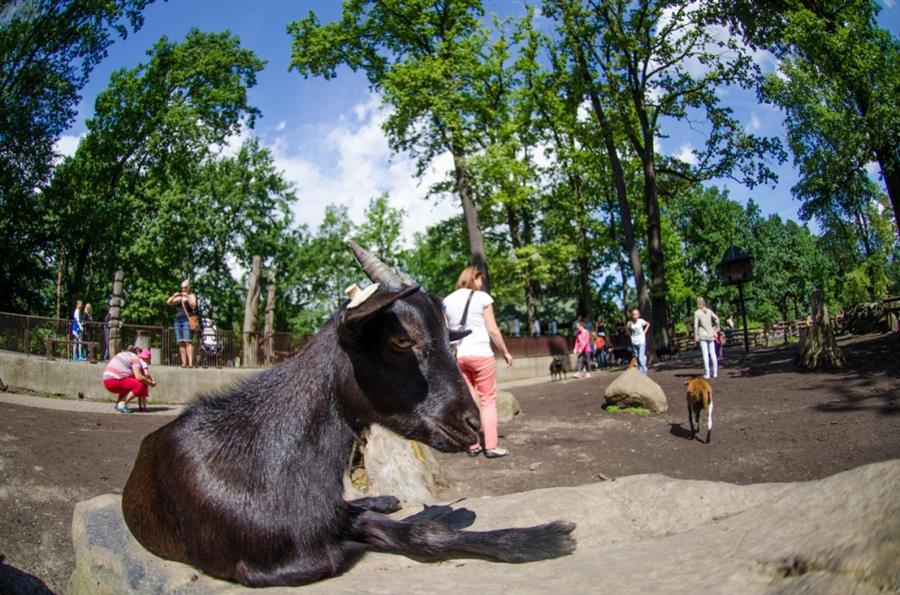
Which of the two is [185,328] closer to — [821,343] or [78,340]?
[78,340]

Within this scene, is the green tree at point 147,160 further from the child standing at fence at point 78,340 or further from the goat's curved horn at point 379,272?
the goat's curved horn at point 379,272

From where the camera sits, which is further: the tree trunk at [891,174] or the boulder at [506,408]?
the tree trunk at [891,174]

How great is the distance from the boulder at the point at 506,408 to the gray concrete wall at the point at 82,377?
19.9 ft

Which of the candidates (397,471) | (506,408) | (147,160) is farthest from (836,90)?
(147,160)

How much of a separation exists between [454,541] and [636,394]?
36.8 ft

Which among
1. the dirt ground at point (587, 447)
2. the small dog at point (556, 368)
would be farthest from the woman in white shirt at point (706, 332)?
the small dog at point (556, 368)

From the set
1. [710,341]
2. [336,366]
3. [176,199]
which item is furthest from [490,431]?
[176,199]

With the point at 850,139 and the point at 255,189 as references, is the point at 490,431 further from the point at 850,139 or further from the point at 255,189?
the point at 255,189

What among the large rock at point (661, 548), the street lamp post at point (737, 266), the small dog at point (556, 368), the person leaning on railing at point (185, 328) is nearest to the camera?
the large rock at point (661, 548)

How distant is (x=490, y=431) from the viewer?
26.6ft

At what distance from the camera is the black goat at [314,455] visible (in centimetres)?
270

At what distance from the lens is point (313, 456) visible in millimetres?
2816

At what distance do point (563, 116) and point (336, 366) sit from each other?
3371cm

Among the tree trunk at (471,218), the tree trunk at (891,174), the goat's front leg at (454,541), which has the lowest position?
the goat's front leg at (454,541)
